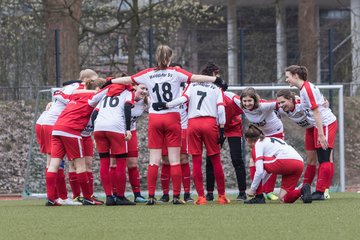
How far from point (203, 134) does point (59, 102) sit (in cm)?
224

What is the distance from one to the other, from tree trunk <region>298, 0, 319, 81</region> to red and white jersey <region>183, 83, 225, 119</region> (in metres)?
9.91

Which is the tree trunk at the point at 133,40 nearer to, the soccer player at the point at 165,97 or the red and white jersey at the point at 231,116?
the red and white jersey at the point at 231,116

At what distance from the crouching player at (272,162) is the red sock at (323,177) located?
27.4 inches

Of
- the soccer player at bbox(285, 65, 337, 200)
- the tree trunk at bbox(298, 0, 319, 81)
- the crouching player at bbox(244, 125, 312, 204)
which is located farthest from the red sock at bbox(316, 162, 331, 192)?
the tree trunk at bbox(298, 0, 319, 81)

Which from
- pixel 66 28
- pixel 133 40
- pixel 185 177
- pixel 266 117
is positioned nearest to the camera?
pixel 266 117

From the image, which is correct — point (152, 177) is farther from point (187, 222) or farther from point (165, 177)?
point (187, 222)

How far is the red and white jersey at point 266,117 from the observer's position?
13.5 meters

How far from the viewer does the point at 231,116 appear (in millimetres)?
13914

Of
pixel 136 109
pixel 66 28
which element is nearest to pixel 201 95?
pixel 136 109

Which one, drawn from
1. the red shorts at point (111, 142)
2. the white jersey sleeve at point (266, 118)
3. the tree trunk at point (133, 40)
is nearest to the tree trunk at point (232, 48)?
the tree trunk at point (133, 40)

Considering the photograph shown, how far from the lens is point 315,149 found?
1416cm

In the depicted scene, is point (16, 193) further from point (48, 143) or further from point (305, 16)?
point (305, 16)

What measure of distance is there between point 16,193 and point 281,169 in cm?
880

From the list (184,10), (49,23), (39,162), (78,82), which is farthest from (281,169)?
(184,10)
